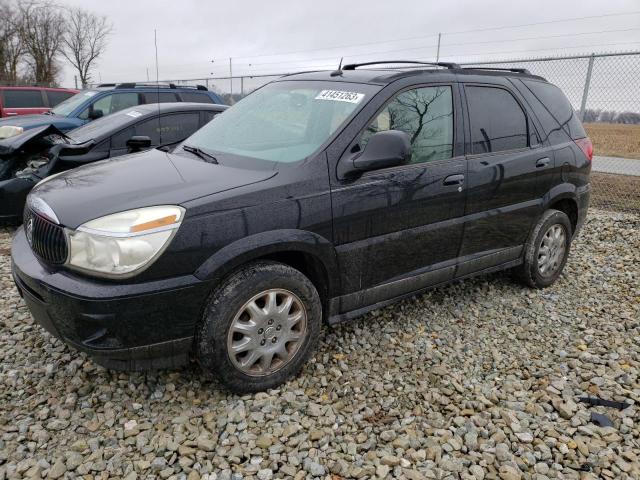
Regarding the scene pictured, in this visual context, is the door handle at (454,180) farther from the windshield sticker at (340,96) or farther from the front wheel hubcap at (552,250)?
the front wheel hubcap at (552,250)

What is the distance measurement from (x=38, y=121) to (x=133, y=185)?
594cm

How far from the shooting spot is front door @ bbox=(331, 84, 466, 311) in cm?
293

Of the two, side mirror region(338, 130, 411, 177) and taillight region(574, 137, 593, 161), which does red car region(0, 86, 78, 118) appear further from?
taillight region(574, 137, 593, 161)

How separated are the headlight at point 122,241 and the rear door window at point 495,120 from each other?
7.40ft

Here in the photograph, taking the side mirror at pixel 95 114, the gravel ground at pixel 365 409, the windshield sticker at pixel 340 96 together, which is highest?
the windshield sticker at pixel 340 96

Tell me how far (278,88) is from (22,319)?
2493 millimetres

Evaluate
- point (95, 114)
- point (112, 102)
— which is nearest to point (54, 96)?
point (112, 102)

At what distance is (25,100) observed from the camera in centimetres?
1347

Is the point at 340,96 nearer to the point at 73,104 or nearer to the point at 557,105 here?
the point at 557,105

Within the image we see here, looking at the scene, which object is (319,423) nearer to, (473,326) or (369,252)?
(369,252)

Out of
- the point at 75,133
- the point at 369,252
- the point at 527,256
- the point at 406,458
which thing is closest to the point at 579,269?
the point at 527,256

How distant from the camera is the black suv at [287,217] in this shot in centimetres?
235

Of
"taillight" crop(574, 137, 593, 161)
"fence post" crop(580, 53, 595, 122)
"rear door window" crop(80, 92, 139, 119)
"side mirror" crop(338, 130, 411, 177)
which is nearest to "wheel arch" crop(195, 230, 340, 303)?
"side mirror" crop(338, 130, 411, 177)

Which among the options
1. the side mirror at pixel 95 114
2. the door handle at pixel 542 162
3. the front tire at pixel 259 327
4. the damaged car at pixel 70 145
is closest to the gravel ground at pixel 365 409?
the front tire at pixel 259 327
